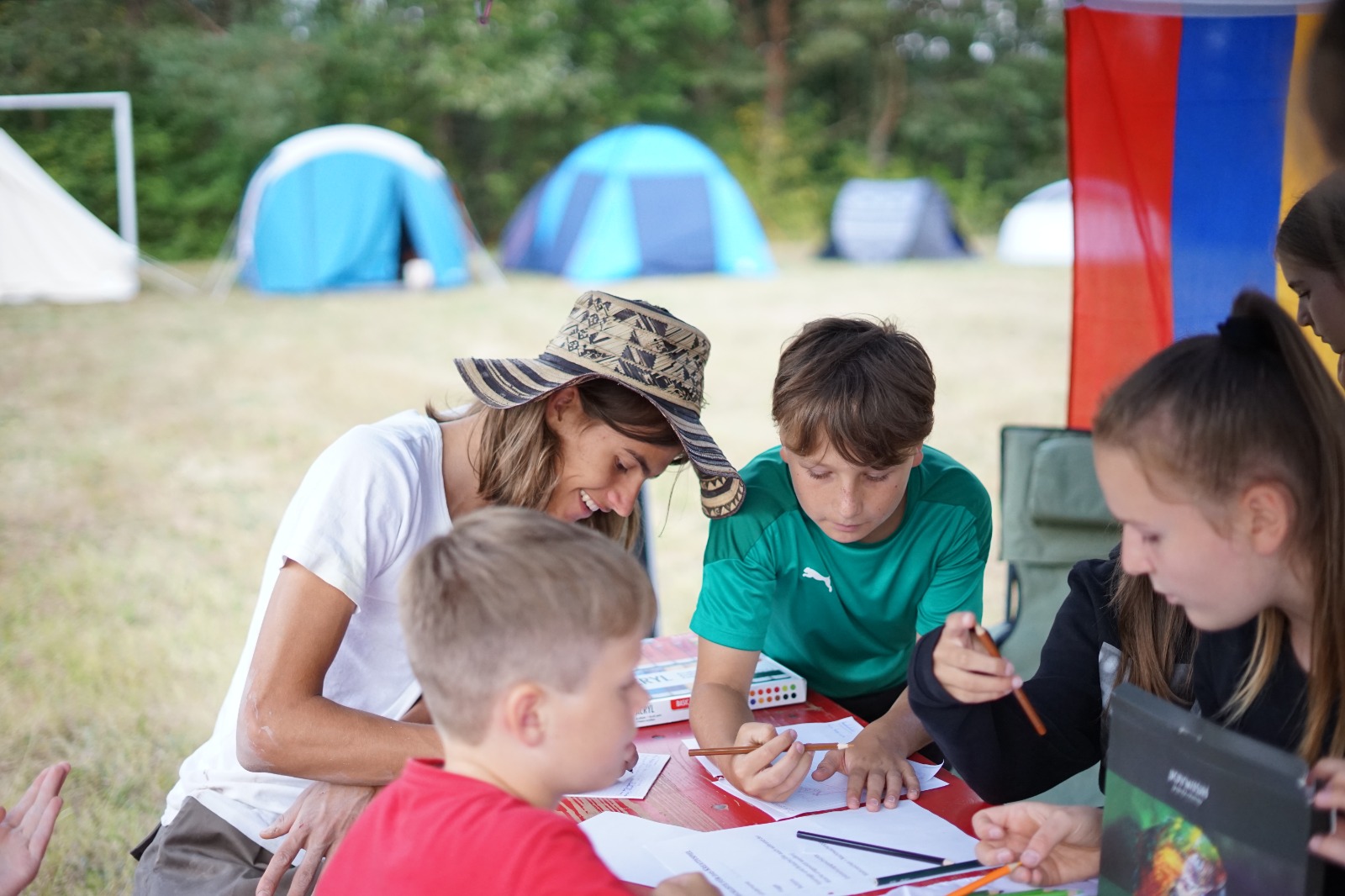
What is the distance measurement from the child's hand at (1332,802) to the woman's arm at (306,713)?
1.13 m

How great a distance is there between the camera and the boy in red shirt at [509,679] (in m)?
1.17

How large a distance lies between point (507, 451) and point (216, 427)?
20.1 feet

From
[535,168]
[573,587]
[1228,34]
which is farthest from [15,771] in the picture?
[535,168]

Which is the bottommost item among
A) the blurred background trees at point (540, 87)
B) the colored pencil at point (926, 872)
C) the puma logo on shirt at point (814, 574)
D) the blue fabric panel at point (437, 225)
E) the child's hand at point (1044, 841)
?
the colored pencil at point (926, 872)

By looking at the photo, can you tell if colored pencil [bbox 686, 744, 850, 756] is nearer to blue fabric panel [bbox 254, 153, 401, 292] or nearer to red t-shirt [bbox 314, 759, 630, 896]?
red t-shirt [bbox 314, 759, 630, 896]

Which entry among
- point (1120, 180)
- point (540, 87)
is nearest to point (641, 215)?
point (540, 87)

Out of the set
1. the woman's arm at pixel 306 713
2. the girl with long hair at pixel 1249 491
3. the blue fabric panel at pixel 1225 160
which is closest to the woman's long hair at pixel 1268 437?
the girl with long hair at pixel 1249 491

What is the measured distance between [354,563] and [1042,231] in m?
15.5

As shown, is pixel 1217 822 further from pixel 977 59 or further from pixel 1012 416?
pixel 977 59

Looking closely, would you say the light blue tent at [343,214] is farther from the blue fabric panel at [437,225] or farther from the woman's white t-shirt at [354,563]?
the woman's white t-shirt at [354,563]

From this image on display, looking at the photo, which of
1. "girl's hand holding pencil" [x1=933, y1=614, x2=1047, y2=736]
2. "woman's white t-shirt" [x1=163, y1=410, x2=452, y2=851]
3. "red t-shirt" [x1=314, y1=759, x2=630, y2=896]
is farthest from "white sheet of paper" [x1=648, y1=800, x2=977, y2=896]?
"woman's white t-shirt" [x1=163, y1=410, x2=452, y2=851]

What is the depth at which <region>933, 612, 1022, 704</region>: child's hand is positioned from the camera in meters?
1.41

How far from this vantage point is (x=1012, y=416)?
302 inches

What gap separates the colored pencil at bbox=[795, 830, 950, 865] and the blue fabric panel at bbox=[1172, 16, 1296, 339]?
2.32m
